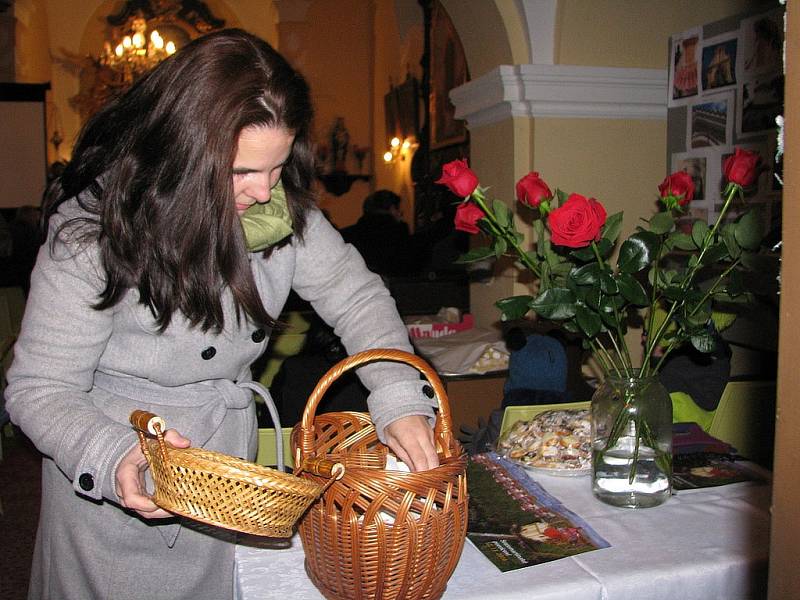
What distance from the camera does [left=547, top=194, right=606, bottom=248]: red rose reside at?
4.18ft

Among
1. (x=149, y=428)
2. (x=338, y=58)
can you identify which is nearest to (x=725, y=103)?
(x=149, y=428)

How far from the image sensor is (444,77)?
734 centimetres

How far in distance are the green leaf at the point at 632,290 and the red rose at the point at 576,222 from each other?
11cm

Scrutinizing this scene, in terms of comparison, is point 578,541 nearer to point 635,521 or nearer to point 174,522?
point 635,521

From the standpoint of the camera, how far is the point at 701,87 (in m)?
2.88

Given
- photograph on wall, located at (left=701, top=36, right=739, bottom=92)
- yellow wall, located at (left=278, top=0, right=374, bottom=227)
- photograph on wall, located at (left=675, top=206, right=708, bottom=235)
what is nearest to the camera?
photograph on wall, located at (left=701, top=36, right=739, bottom=92)

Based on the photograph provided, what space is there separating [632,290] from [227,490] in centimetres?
77

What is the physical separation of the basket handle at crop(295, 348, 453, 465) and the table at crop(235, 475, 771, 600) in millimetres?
209

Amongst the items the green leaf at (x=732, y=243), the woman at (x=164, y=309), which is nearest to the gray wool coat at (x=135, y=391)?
the woman at (x=164, y=309)

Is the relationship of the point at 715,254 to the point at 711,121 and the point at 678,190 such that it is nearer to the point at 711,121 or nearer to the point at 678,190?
the point at 678,190

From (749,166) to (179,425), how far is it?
1.07m

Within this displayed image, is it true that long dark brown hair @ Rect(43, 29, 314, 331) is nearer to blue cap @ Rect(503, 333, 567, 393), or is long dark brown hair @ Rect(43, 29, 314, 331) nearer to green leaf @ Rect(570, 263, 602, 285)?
green leaf @ Rect(570, 263, 602, 285)

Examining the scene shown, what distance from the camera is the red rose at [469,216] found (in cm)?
145

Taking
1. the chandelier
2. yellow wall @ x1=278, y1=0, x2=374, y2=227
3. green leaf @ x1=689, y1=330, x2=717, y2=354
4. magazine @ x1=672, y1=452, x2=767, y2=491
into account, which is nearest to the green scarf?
green leaf @ x1=689, y1=330, x2=717, y2=354
